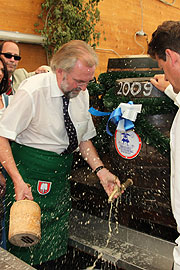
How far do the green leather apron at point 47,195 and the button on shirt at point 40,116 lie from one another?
72mm

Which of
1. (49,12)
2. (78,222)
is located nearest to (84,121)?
(78,222)

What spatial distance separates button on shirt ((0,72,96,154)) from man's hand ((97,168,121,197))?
0.89 feet

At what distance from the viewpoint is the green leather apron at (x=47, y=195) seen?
2.03 meters

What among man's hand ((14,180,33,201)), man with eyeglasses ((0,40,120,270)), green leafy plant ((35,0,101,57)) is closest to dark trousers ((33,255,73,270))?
man with eyeglasses ((0,40,120,270))

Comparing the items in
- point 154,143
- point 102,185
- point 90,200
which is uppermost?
point 154,143

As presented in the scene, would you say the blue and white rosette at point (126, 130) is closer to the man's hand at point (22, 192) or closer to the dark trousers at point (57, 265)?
the man's hand at point (22, 192)

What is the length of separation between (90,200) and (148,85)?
1.06 m

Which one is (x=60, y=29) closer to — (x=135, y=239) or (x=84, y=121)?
(x=84, y=121)

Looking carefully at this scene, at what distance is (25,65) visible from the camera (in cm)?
373

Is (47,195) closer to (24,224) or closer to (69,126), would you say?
(69,126)

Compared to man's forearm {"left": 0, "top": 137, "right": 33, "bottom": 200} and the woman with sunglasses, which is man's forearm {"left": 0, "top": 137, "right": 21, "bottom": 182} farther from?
the woman with sunglasses

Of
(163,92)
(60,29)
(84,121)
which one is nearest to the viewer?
(163,92)

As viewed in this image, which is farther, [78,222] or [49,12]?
[49,12]

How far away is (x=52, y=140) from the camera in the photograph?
2.05 metres
